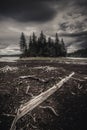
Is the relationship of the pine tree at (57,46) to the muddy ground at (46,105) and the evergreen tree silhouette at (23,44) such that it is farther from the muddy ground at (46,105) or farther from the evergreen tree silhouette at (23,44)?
the muddy ground at (46,105)

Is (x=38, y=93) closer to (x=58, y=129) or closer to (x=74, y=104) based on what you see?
(x=74, y=104)

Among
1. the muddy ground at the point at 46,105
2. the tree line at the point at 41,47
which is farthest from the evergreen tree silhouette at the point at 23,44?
the muddy ground at the point at 46,105

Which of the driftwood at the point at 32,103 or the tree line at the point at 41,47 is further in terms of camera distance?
the tree line at the point at 41,47

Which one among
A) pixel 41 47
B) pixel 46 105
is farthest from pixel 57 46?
pixel 46 105

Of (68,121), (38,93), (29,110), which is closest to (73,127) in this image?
(68,121)

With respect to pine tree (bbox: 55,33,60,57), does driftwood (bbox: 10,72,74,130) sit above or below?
below

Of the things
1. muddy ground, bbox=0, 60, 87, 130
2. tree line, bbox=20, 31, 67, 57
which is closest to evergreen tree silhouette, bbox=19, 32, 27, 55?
tree line, bbox=20, 31, 67, 57

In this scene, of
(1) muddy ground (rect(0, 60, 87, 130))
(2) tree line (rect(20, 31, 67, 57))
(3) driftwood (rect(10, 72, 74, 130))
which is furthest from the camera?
(2) tree line (rect(20, 31, 67, 57))

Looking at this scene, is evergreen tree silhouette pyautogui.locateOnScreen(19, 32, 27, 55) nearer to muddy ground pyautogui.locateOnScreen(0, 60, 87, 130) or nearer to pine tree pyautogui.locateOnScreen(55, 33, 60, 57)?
pine tree pyautogui.locateOnScreen(55, 33, 60, 57)

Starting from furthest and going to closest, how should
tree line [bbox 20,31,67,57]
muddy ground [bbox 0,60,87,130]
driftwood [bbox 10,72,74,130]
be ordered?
tree line [bbox 20,31,67,57] → driftwood [bbox 10,72,74,130] → muddy ground [bbox 0,60,87,130]

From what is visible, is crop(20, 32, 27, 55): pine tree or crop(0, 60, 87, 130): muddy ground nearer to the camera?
A: crop(0, 60, 87, 130): muddy ground

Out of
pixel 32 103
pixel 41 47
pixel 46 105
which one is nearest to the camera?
pixel 32 103

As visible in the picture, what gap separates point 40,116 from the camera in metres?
6.84

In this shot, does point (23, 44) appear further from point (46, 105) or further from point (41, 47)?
point (46, 105)
